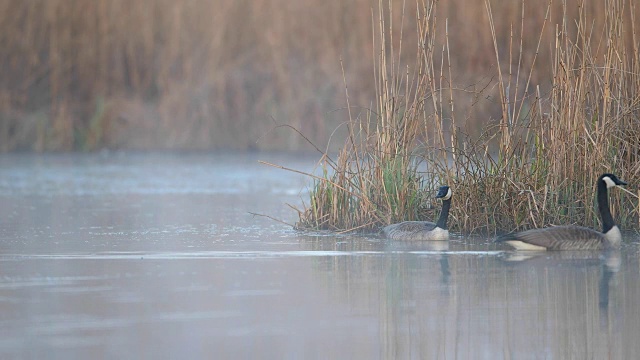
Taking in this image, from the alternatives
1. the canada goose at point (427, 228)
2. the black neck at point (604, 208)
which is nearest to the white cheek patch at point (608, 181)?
the black neck at point (604, 208)

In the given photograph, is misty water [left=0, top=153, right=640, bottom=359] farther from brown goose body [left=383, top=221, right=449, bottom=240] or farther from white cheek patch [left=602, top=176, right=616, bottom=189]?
white cheek patch [left=602, top=176, right=616, bottom=189]

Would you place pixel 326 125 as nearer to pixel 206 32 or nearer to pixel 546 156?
pixel 206 32

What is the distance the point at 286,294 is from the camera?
20.2 feet

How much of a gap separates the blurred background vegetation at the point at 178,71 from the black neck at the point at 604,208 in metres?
9.82

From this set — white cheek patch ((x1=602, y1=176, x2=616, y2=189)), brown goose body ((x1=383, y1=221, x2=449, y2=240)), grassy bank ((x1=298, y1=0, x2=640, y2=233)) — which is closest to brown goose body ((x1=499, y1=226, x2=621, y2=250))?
white cheek patch ((x1=602, y1=176, x2=616, y2=189))

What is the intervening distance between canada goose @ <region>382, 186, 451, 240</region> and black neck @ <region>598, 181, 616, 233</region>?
1004 millimetres

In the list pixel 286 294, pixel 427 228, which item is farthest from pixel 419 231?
pixel 286 294

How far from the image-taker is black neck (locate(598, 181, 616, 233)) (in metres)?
7.86

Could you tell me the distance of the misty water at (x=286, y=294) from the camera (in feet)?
16.0

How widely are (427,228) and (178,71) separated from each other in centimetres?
1151

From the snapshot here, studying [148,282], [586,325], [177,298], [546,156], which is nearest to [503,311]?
[586,325]

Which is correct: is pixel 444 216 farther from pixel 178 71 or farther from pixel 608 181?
pixel 178 71

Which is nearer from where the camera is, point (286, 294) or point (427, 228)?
point (286, 294)

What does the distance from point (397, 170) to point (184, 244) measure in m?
1.65
